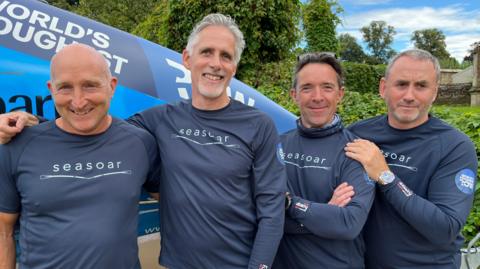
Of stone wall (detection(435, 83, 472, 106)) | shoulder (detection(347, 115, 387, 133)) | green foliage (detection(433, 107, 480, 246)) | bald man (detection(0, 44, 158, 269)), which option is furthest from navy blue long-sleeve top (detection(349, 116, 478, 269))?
stone wall (detection(435, 83, 472, 106))

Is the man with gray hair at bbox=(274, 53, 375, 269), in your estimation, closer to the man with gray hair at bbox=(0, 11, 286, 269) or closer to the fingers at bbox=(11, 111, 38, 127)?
the man with gray hair at bbox=(0, 11, 286, 269)

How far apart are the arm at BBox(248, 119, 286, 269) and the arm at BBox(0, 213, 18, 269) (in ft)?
3.42

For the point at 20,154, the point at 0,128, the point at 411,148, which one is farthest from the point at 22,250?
the point at 411,148

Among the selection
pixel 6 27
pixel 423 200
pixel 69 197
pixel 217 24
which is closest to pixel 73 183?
pixel 69 197

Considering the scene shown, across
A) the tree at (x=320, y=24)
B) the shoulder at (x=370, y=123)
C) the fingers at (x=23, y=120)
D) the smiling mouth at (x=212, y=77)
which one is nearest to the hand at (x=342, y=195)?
the shoulder at (x=370, y=123)

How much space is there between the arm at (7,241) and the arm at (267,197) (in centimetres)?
104

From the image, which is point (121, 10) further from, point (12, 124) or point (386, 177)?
point (386, 177)

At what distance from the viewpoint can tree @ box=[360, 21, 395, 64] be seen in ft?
309

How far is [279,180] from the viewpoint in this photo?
6.77 feet

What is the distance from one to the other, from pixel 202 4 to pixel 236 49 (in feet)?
25.6

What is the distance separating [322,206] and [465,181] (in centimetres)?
74

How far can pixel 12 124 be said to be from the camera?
1965mm

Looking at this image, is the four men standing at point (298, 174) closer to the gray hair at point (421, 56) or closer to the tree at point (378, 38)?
the gray hair at point (421, 56)

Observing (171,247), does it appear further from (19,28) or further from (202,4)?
(202,4)
